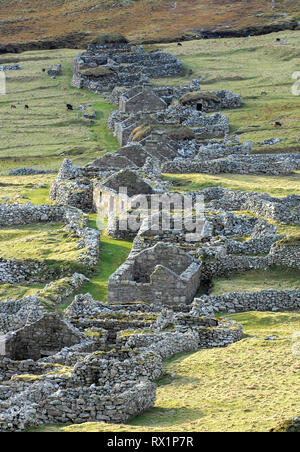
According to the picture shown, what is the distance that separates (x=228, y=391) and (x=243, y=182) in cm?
2737

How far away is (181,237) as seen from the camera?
33.8 meters

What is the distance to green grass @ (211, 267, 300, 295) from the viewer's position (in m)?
29.5

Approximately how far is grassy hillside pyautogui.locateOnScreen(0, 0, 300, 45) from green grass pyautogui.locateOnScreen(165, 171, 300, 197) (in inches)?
2796

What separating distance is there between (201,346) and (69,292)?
23.6ft

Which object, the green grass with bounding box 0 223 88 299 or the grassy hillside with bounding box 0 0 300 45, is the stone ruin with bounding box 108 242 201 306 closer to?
the green grass with bounding box 0 223 88 299

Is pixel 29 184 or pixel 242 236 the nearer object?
pixel 242 236

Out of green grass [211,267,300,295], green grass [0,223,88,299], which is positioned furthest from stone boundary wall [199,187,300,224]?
green grass [0,223,88,299]

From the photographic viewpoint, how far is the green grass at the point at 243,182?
43.2 m

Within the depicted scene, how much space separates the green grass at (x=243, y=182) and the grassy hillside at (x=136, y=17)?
71.0 metres

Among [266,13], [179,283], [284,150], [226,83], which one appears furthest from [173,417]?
[266,13]

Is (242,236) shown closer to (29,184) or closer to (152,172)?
(152,172)

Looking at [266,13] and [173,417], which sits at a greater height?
[266,13]

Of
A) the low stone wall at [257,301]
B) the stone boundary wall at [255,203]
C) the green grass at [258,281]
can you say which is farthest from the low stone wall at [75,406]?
the stone boundary wall at [255,203]
